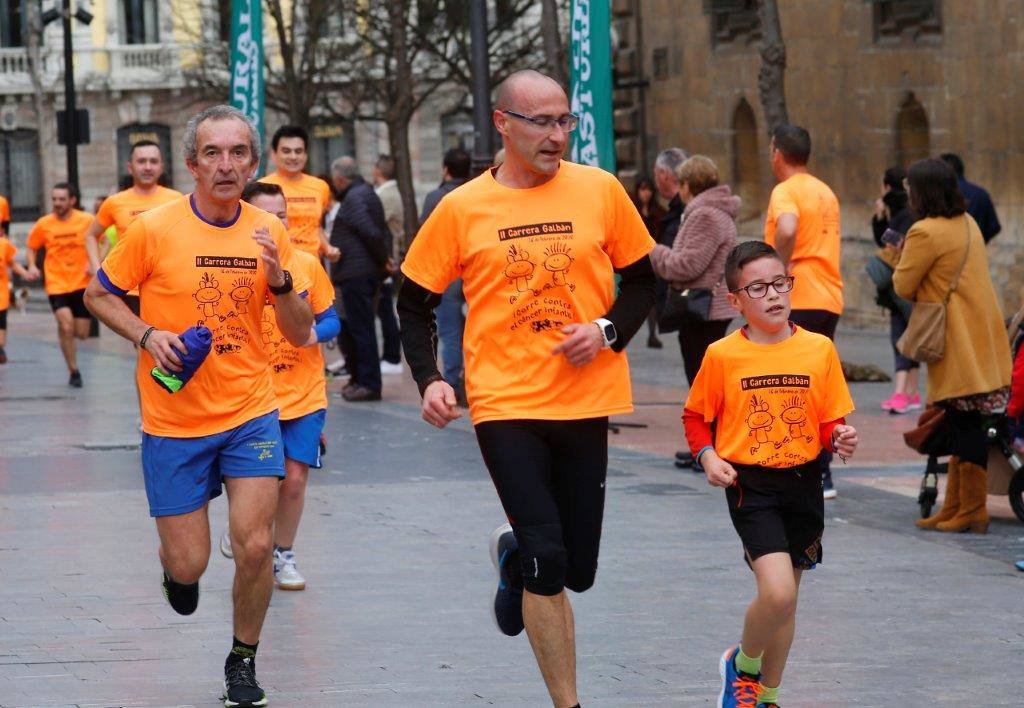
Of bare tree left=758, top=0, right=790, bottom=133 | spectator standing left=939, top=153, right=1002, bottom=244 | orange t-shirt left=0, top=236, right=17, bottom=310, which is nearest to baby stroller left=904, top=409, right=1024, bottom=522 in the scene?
spectator standing left=939, top=153, right=1002, bottom=244

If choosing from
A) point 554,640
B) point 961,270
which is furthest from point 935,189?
point 554,640

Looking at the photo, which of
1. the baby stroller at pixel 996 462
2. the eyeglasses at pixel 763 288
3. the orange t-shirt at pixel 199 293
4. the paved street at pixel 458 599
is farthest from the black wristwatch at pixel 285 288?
the baby stroller at pixel 996 462

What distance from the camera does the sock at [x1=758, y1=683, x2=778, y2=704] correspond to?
225 inches

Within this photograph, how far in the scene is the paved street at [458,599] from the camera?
20.9 ft

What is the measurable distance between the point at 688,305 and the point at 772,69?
726 centimetres

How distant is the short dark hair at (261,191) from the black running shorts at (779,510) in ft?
10.3

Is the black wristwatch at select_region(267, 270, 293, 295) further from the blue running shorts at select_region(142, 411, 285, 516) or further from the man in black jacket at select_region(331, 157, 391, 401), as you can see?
the man in black jacket at select_region(331, 157, 391, 401)

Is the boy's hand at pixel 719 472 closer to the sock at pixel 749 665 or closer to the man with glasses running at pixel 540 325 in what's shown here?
the man with glasses running at pixel 540 325

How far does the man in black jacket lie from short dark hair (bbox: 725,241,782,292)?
991 cm

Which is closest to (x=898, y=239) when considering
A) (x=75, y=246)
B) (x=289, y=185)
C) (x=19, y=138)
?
(x=289, y=185)

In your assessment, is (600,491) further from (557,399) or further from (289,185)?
(289,185)

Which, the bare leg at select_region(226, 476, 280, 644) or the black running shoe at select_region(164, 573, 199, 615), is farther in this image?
the black running shoe at select_region(164, 573, 199, 615)

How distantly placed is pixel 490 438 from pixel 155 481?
123 centimetres

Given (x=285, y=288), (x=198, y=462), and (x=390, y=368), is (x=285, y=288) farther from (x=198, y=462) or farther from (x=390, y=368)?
(x=390, y=368)
